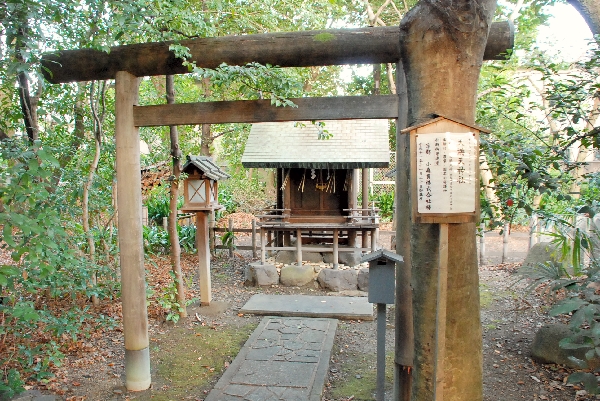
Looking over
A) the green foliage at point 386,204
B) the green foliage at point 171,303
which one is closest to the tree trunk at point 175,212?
the green foliage at point 171,303

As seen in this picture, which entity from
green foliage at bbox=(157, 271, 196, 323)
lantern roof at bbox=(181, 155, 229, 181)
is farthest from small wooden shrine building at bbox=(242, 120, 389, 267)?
green foliage at bbox=(157, 271, 196, 323)

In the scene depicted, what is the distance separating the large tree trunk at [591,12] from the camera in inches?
176

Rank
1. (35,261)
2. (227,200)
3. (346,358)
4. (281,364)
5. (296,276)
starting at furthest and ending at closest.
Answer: (227,200), (296,276), (346,358), (281,364), (35,261)

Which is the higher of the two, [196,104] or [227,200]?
[196,104]

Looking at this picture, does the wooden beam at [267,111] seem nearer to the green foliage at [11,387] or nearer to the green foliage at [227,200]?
the green foliage at [11,387]

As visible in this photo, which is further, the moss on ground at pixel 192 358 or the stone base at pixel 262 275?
the stone base at pixel 262 275

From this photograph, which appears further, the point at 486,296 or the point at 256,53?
the point at 486,296

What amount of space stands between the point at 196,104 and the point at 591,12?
13.8 feet

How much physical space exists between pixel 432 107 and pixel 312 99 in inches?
72.4

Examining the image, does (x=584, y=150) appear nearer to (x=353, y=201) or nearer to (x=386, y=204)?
(x=353, y=201)

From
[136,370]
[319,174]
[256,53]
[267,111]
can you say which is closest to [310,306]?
[319,174]

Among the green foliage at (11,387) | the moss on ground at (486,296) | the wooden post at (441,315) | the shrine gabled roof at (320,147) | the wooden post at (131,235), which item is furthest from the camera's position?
the shrine gabled roof at (320,147)

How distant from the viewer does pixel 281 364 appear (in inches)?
215

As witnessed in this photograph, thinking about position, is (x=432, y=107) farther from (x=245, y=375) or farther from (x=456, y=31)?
(x=245, y=375)
